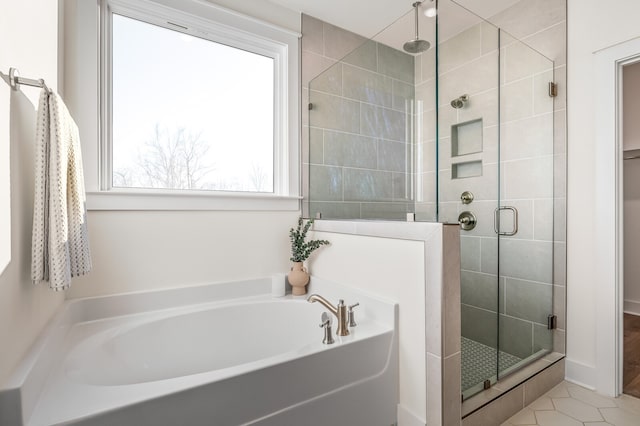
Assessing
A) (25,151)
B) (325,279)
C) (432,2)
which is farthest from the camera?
(325,279)

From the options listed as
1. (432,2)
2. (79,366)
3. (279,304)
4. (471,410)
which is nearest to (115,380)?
(79,366)

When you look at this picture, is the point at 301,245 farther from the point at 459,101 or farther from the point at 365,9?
the point at 365,9

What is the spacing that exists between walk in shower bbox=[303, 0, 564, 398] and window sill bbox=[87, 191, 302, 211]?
36 cm

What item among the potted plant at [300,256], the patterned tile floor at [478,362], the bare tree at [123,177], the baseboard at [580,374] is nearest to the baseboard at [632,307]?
the baseboard at [580,374]

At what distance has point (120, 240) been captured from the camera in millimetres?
1741

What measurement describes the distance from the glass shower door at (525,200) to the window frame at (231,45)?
4.36 feet

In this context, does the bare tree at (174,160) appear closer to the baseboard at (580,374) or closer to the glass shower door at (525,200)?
the glass shower door at (525,200)

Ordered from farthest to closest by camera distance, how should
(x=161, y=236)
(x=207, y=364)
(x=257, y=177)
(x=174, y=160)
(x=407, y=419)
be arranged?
(x=257, y=177) → (x=174, y=160) → (x=161, y=236) → (x=207, y=364) → (x=407, y=419)

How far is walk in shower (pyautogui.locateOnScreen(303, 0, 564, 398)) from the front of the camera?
5.62 feet

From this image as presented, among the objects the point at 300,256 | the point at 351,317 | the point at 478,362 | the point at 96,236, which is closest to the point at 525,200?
the point at 478,362

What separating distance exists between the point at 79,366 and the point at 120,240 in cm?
66

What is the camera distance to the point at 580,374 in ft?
6.34

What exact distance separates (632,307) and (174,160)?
442cm

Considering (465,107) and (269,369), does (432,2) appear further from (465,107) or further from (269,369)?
(269,369)
